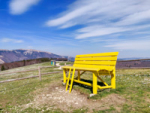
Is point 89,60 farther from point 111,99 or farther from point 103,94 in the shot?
point 111,99

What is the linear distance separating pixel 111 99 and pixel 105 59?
6.48 feet

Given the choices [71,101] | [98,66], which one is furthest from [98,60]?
[71,101]

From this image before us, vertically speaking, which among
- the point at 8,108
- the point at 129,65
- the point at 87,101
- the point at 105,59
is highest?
the point at 105,59

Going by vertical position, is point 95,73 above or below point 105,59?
below

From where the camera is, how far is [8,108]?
529 cm

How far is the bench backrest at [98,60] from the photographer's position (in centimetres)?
563

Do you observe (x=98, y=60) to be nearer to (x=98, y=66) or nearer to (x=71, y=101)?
(x=98, y=66)

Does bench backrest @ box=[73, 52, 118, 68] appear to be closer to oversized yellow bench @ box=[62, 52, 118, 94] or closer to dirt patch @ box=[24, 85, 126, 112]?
oversized yellow bench @ box=[62, 52, 118, 94]

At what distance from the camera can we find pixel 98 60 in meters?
6.39

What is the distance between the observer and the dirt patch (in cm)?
450

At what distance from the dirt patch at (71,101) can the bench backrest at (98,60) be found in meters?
1.55

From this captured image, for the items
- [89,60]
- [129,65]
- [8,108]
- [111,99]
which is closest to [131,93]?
[111,99]

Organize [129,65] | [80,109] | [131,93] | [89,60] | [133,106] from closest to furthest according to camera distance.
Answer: [133,106] → [80,109] → [131,93] → [89,60] → [129,65]

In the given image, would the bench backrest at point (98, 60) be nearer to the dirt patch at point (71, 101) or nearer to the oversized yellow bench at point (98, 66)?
the oversized yellow bench at point (98, 66)
